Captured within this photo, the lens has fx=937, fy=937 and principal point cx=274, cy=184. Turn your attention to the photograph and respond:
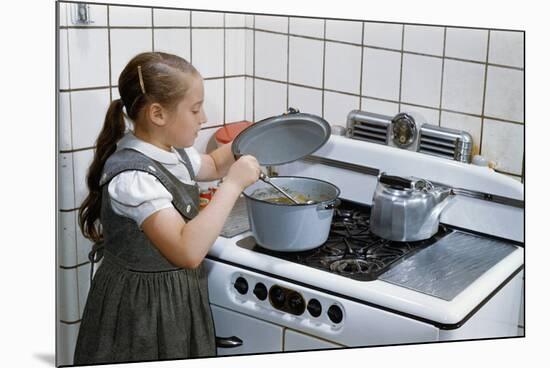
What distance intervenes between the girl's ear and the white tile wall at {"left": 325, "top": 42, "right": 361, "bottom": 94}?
0.43 meters

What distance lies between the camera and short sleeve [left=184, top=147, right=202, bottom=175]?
1776mm

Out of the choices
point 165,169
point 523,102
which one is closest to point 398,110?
point 523,102

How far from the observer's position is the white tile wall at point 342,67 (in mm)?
1967

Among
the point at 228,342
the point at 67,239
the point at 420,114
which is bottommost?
the point at 228,342

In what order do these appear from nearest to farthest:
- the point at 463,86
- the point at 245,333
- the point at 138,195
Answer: the point at 138,195 < the point at 245,333 < the point at 463,86

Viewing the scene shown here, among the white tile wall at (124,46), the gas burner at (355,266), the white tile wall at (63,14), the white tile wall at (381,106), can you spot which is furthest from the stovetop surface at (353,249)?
the white tile wall at (63,14)

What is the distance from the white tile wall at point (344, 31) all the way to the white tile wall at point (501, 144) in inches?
12.8

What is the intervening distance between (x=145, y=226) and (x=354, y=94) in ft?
1.90

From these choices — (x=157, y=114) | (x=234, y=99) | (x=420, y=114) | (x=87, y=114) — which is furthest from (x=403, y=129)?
(x=87, y=114)

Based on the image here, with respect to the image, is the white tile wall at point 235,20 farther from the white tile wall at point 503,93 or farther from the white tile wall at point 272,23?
the white tile wall at point 503,93

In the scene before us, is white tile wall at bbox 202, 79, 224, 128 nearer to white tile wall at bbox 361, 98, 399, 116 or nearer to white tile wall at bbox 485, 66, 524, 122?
white tile wall at bbox 361, 98, 399, 116

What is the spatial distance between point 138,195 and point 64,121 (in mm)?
203

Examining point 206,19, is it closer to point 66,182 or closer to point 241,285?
point 66,182

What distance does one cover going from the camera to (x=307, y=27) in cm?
195
